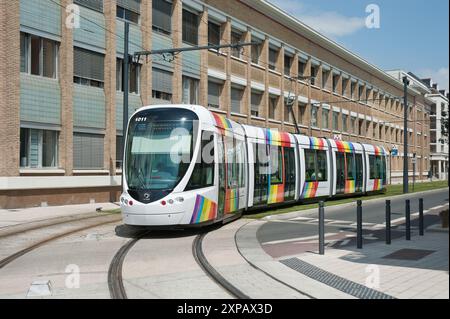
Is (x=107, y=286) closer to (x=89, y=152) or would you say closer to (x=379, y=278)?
(x=379, y=278)

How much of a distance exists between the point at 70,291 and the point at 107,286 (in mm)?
507

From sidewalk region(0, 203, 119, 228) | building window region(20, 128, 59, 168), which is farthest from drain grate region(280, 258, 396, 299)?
building window region(20, 128, 59, 168)

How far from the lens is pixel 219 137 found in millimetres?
13750

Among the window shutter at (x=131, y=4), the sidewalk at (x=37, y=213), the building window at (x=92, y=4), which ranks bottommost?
the sidewalk at (x=37, y=213)

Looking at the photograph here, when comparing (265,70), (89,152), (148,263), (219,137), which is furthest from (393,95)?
(148,263)

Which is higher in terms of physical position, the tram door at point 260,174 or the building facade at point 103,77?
the building facade at point 103,77

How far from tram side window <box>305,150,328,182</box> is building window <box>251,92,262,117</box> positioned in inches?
597

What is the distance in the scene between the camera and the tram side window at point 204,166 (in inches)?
491

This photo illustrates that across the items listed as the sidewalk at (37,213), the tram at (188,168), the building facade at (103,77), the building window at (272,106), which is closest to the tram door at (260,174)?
the tram at (188,168)

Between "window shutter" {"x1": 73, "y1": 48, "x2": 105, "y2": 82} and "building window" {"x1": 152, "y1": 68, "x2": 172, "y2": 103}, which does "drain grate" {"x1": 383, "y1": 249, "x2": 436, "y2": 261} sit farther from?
"building window" {"x1": 152, "y1": 68, "x2": 172, "y2": 103}

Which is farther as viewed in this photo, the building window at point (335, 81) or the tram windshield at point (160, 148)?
the building window at point (335, 81)

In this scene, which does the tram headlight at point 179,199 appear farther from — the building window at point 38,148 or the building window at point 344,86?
the building window at point 344,86

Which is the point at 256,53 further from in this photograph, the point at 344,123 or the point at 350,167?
the point at 344,123

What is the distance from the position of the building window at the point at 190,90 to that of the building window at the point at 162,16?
3.14 metres
